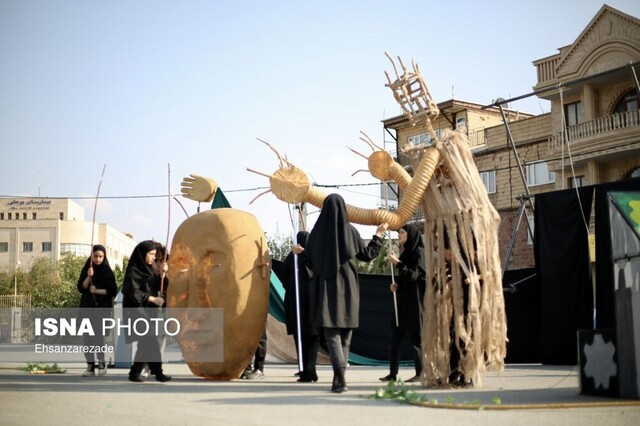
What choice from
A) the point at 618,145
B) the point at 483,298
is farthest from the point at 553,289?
the point at 618,145

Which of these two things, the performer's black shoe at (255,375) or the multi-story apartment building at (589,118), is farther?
the multi-story apartment building at (589,118)

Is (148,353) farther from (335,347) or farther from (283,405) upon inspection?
(283,405)

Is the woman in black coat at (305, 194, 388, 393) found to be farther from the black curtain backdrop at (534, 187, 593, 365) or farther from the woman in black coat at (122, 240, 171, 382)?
the black curtain backdrop at (534, 187, 593, 365)

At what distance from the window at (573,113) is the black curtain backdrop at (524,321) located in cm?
1667

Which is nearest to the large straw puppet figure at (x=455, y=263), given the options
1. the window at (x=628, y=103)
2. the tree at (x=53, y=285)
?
the window at (x=628, y=103)

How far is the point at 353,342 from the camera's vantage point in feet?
46.5

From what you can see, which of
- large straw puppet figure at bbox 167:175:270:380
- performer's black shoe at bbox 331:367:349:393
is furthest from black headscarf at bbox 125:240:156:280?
performer's black shoe at bbox 331:367:349:393

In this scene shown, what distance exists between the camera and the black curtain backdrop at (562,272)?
40.5 ft

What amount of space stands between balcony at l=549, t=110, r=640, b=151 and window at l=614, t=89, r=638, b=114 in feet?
2.16

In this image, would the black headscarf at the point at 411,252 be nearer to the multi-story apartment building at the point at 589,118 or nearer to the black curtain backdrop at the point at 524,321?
the black curtain backdrop at the point at 524,321

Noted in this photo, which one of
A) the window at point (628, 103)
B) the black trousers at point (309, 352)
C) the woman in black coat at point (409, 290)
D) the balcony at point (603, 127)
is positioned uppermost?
the window at point (628, 103)

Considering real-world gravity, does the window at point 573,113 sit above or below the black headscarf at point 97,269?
above

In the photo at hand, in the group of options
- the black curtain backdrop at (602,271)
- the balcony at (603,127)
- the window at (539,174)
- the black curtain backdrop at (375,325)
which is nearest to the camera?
the black curtain backdrop at (602,271)

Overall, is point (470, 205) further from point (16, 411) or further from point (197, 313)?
point (16, 411)
